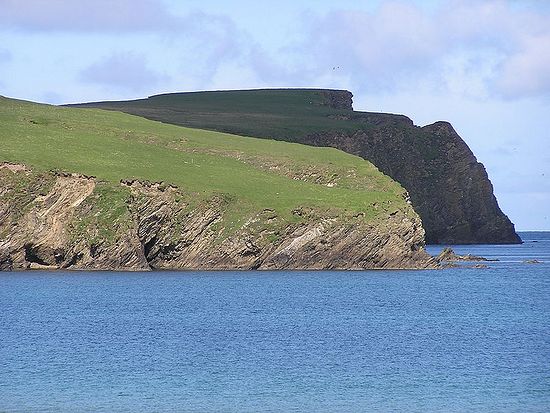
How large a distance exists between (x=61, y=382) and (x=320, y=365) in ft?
41.0

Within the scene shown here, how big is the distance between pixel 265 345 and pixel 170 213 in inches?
2252

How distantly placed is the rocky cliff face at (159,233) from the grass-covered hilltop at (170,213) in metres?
0.10

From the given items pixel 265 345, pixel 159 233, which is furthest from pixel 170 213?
pixel 265 345

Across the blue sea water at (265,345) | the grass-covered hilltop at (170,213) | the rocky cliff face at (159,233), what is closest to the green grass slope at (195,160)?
→ the grass-covered hilltop at (170,213)

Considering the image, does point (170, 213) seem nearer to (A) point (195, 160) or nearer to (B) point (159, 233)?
(B) point (159, 233)

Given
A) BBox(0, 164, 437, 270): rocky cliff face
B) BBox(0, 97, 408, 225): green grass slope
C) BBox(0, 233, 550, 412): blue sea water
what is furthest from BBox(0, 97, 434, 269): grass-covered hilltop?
BBox(0, 233, 550, 412): blue sea water

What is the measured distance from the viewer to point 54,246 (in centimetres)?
11138

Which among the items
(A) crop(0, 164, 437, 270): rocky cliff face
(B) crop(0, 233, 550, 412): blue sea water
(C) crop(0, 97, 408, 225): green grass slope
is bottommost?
(B) crop(0, 233, 550, 412): blue sea water

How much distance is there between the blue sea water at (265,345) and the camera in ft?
152

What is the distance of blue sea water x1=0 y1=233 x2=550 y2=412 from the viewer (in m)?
46.5

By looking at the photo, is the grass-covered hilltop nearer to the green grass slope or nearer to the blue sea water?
the green grass slope

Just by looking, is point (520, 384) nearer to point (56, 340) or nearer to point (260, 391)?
point (260, 391)

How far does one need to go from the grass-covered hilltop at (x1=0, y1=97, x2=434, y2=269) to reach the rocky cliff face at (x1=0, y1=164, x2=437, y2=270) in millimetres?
100

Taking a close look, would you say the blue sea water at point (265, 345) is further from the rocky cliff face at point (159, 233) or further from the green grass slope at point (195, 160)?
the green grass slope at point (195, 160)
